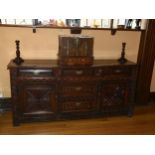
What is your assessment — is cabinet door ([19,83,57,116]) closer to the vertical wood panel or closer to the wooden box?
the wooden box

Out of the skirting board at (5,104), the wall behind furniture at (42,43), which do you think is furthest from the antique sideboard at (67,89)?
the skirting board at (5,104)

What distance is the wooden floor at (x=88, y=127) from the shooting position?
8.36 feet

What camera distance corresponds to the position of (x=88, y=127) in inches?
106

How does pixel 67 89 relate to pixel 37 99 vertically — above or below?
above

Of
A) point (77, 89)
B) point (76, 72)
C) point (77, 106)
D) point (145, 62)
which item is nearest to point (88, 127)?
point (77, 106)

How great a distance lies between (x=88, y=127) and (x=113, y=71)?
83cm

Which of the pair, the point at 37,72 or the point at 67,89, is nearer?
the point at 37,72

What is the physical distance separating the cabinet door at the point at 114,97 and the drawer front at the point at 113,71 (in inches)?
4.6

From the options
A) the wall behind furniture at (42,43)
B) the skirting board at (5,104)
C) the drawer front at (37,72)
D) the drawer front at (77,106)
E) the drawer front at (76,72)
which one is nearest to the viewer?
the drawer front at (37,72)

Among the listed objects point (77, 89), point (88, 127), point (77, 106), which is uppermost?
point (77, 89)

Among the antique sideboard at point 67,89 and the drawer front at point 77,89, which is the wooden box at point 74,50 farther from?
the drawer front at point 77,89

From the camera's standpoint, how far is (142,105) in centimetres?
346

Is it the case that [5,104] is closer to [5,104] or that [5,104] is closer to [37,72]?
[5,104]
